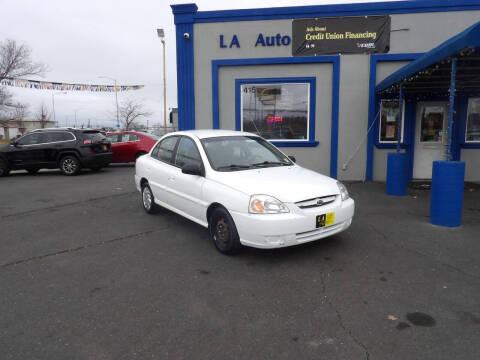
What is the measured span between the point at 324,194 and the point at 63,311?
3036 millimetres

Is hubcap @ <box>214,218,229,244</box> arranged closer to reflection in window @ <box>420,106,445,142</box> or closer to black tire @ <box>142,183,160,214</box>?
black tire @ <box>142,183,160,214</box>

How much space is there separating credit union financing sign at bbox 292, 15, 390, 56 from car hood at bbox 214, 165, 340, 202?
5.94m

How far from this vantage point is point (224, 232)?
14.9 ft

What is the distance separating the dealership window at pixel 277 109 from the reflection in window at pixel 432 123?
10.4ft

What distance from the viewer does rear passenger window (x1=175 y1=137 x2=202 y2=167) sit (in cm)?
531

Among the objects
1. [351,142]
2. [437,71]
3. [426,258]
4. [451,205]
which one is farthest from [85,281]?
[351,142]

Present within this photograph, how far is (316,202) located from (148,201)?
141 inches

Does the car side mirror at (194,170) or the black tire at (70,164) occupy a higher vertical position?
the car side mirror at (194,170)

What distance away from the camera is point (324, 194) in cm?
439

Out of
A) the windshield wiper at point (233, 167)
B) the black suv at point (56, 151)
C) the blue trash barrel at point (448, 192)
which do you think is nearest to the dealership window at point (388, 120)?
the blue trash barrel at point (448, 192)

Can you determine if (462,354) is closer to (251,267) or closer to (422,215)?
(251,267)

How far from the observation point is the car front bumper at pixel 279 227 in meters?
4.04

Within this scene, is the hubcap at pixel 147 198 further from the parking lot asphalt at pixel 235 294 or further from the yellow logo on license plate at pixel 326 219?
the yellow logo on license plate at pixel 326 219

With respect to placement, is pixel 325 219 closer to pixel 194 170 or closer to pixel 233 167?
pixel 233 167
